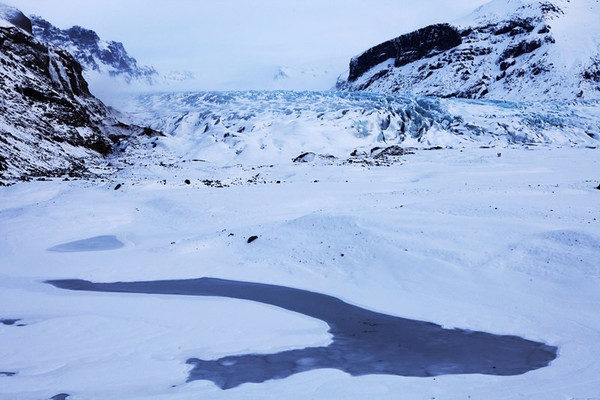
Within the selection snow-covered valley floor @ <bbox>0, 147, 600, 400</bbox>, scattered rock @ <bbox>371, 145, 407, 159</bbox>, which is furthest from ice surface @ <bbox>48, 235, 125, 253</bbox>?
scattered rock @ <bbox>371, 145, 407, 159</bbox>

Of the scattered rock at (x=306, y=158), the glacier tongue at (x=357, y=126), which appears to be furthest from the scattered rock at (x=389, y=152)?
the scattered rock at (x=306, y=158)

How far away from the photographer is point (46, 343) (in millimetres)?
8336

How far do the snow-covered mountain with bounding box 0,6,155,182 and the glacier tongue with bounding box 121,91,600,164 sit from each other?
7.58 meters

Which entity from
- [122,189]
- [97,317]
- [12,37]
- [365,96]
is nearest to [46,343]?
[97,317]

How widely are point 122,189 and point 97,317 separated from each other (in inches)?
622

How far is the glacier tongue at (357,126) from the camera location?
144ft

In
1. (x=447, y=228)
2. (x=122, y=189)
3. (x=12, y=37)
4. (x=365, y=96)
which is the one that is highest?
(x=12, y=37)

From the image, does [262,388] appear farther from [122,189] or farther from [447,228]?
[122,189]

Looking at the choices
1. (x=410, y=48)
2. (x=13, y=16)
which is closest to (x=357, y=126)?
(x=13, y=16)

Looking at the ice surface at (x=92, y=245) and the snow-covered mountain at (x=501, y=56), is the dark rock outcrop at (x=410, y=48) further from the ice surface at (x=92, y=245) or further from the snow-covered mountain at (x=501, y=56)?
the ice surface at (x=92, y=245)

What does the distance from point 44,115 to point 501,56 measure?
318 feet

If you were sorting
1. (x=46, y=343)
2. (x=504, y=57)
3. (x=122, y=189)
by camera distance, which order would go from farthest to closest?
(x=504, y=57), (x=122, y=189), (x=46, y=343)

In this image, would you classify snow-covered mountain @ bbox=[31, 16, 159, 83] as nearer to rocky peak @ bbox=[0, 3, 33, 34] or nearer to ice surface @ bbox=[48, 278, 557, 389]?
rocky peak @ bbox=[0, 3, 33, 34]

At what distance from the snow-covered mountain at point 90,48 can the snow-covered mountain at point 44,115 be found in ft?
306
